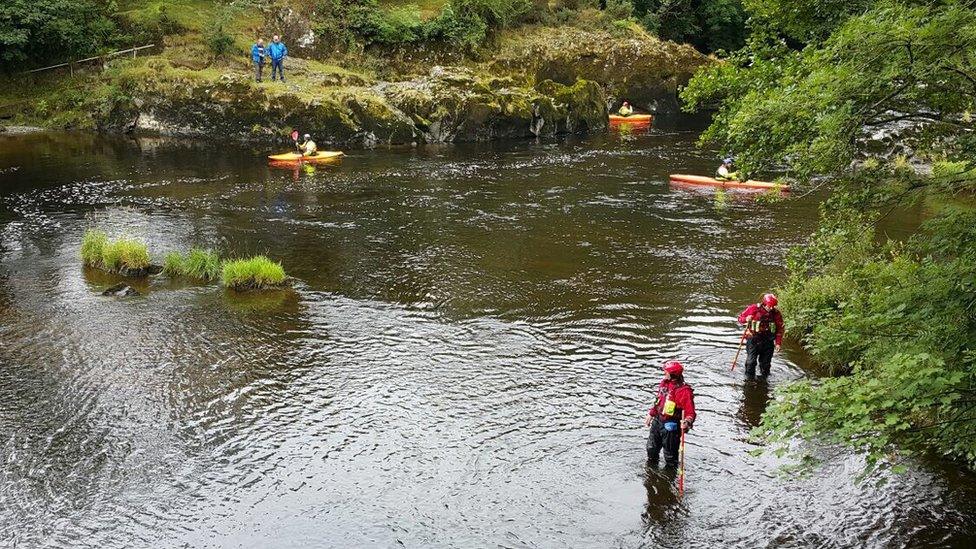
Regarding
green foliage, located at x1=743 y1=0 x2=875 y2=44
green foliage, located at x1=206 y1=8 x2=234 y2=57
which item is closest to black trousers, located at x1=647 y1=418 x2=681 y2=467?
green foliage, located at x1=743 y1=0 x2=875 y2=44

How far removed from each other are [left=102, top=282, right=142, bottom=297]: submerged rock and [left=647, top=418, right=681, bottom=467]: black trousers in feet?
37.3

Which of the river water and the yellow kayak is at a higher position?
the yellow kayak

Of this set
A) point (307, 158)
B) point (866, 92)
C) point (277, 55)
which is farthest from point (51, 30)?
point (866, 92)

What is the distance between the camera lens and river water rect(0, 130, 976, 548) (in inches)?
372

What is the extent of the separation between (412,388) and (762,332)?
5.46 metres

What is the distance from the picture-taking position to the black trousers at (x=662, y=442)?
10.3m

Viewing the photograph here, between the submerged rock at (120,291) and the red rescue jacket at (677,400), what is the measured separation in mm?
11515

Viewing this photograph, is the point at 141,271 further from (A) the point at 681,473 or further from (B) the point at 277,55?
(B) the point at 277,55

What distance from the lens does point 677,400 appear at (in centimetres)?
1008

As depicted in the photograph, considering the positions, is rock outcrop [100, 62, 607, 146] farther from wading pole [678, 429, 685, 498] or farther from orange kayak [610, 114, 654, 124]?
wading pole [678, 429, 685, 498]

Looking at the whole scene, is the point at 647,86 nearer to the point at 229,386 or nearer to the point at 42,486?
the point at 229,386

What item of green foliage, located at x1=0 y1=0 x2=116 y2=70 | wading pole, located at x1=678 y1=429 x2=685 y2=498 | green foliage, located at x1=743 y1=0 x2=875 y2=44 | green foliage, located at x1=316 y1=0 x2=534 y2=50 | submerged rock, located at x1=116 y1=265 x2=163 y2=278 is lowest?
wading pole, located at x1=678 y1=429 x2=685 y2=498

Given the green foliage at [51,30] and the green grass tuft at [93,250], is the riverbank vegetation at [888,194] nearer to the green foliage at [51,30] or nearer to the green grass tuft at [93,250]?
the green grass tuft at [93,250]

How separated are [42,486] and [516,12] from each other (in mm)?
38891
